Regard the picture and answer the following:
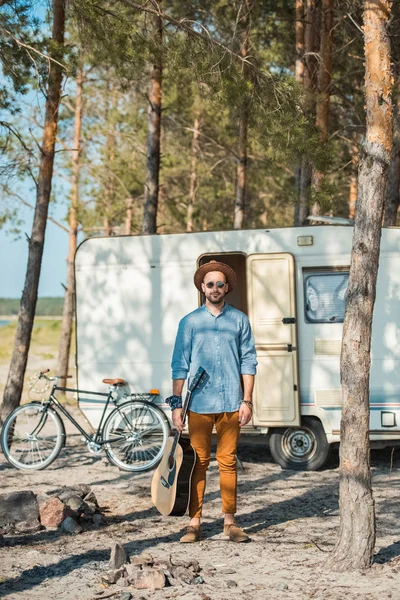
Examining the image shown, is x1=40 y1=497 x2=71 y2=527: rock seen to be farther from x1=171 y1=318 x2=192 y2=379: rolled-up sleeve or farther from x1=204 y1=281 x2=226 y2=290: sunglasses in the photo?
x1=204 y1=281 x2=226 y2=290: sunglasses

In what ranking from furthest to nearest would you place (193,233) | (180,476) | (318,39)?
1. (318,39)
2. (193,233)
3. (180,476)

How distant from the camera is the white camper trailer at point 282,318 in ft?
30.7

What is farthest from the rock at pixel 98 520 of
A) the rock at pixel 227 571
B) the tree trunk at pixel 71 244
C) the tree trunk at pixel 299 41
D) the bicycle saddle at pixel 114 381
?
the tree trunk at pixel 71 244

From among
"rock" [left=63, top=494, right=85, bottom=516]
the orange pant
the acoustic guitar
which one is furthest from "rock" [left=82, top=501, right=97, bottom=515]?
the orange pant

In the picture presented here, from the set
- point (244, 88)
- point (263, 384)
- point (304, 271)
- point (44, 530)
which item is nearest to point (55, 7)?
point (244, 88)

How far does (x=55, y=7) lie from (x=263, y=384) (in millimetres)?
5192

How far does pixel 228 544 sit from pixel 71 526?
Result: 122 cm

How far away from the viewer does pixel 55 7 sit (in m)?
→ 10.9

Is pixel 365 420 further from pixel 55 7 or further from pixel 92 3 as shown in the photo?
pixel 55 7

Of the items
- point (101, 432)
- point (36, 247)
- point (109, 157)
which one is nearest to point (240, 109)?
point (36, 247)

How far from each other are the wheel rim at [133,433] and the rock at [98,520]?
99.7 inches

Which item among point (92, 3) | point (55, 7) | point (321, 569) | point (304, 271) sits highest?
point (55, 7)

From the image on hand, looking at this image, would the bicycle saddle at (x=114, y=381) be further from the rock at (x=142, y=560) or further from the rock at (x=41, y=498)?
the rock at (x=142, y=560)

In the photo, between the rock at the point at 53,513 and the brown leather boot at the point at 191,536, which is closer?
the brown leather boot at the point at 191,536
